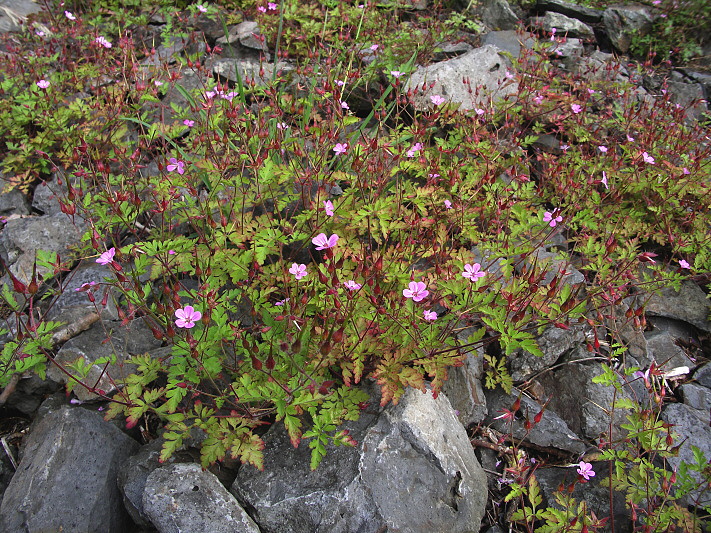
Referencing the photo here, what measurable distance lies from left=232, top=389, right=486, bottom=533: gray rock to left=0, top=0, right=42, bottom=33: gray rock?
21.6ft

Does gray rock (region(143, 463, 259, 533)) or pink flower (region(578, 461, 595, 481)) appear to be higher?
pink flower (region(578, 461, 595, 481))

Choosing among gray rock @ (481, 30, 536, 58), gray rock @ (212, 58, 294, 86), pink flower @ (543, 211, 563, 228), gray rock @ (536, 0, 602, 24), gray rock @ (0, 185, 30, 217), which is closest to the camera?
pink flower @ (543, 211, 563, 228)

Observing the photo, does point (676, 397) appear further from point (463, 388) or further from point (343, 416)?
point (343, 416)

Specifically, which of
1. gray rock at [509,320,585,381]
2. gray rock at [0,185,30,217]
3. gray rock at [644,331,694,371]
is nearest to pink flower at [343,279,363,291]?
gray rock at [509,320,585,381]

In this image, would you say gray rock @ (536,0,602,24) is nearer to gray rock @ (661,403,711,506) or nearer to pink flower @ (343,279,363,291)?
gray rock @ (661,403,711,506)

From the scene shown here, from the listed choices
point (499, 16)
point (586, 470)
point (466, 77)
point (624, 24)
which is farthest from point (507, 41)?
point (586, 470)

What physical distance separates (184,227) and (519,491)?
118 inches

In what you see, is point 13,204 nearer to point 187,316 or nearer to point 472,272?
point 187,316

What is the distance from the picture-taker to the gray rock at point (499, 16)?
6496 millimetres

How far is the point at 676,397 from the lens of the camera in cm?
320

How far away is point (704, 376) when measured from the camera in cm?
329

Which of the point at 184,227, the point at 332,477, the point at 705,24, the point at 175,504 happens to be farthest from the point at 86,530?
the point at 705,24

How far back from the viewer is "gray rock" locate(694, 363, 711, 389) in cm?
326

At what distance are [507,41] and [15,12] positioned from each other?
21.7ft
